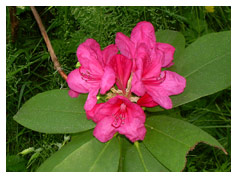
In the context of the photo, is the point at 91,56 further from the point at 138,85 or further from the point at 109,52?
the point at 138,85

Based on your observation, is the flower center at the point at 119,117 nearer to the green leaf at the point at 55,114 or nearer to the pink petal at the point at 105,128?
the pink petal at the point at 105,128

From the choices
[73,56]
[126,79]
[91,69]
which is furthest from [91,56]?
[73,56]

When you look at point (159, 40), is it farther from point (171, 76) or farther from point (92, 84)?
point (92, 84)

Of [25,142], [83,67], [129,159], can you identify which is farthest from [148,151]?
[25,142]

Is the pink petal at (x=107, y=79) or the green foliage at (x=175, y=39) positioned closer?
the pink petal at (x=107, y=79)

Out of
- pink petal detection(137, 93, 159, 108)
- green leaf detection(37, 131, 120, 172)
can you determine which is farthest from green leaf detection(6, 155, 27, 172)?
pink petal detection(137, 93, 159, 108)

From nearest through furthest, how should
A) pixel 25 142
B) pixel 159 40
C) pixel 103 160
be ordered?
pixel 103 160 → pixel 159 40 → pixel 25 142

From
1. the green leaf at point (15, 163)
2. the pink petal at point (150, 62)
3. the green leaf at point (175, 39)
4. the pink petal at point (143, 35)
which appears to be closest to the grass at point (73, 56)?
the green leaf at point (15, 163)
